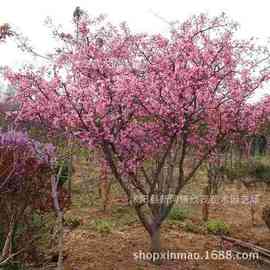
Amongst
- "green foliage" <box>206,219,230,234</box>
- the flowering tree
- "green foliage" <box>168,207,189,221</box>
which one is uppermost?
the flowering tree

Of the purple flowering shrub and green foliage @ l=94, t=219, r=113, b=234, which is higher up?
the purple flowering shrub

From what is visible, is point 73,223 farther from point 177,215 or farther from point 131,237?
point 177,215

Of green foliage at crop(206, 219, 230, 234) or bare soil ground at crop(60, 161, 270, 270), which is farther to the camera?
green foliage at crop(206, 219, 230, 234)

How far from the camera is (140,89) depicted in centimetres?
766

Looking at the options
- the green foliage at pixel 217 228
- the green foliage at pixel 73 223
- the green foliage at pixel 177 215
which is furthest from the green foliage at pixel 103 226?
the green foliage at pixel 217 228

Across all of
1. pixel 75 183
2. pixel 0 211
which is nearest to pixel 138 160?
pixel 0 211

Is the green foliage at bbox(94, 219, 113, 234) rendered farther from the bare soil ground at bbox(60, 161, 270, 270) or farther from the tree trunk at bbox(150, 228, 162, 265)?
the tree trunk at bbox(150, 228, 162, 265)

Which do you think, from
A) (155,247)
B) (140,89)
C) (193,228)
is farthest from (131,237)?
(140,89)

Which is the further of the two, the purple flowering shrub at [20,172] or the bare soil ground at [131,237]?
the bare soil ground at [131,237]

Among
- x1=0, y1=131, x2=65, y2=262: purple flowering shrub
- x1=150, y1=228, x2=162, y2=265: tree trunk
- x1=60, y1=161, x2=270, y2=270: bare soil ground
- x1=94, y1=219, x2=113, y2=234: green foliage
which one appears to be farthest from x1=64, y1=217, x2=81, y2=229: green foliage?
x1=0, y1=131, x2=65, y2=262: purple flowering shrub

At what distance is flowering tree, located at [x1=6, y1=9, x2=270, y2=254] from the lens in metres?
7.71

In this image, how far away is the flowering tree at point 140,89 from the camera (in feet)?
25.3

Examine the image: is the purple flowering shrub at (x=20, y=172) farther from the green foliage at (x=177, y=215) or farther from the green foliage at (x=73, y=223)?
Answer: the green foliage at (x=177, y=215)

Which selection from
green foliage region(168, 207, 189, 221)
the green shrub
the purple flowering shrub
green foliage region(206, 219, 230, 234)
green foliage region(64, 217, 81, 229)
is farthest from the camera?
green foliage region(168, 207, 189, 221)
